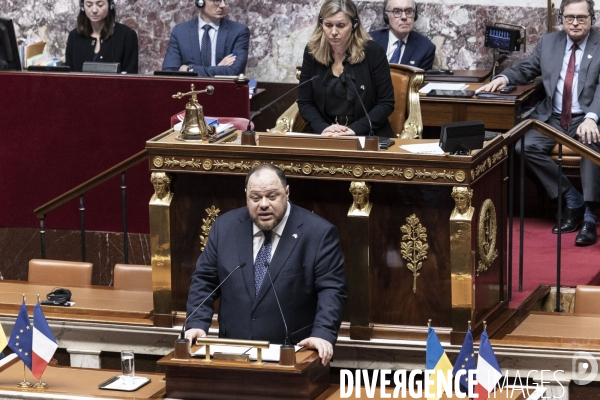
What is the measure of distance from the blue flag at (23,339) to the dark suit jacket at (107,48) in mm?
3614

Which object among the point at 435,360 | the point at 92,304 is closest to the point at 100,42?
the point at 92,304

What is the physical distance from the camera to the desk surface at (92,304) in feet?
19.6

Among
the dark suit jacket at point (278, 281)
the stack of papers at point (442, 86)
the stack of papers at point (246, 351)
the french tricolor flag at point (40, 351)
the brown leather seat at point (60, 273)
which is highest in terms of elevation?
the stack of papers at point (442, 86)

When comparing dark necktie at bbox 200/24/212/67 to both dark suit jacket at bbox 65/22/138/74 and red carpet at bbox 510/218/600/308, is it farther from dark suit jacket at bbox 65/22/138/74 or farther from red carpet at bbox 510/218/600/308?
red carpet at bbox 510/218/600/308

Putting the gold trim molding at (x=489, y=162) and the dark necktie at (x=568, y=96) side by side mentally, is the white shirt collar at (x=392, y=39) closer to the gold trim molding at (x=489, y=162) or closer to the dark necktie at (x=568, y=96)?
the dark necktie at (x=568, y=96)

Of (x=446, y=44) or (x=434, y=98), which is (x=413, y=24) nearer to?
(x=446, y=44)

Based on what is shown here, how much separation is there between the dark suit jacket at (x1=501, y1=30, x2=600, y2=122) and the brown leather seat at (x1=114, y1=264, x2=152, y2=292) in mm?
2636

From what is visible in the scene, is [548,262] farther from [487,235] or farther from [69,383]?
[69,383]

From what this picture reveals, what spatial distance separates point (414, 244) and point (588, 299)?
949 mm

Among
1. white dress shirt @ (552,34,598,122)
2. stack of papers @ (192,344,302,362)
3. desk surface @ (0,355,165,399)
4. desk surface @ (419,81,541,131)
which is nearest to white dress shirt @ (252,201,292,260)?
stack of papers @ (192,344,302,362)

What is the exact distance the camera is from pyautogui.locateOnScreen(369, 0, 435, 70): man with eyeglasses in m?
8.15

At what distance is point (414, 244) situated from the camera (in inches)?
215

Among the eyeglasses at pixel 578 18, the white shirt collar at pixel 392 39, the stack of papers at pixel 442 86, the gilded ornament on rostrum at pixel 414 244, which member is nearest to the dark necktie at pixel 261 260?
the gilded ornament on rostrum at pixel 414 244

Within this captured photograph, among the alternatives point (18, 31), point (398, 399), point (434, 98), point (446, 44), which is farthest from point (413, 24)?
point (398, 399)
